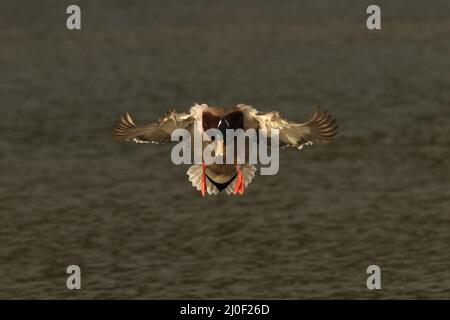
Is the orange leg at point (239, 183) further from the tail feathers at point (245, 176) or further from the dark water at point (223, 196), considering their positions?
the dark water at point (223, 196)

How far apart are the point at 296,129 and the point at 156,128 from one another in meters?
1.82

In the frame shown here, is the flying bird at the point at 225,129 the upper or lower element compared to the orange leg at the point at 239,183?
upper

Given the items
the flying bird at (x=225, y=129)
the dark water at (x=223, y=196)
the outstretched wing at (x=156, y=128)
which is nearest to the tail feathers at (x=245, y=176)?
the flying bird at (x=225, y=129)

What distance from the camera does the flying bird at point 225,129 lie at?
1850 cm

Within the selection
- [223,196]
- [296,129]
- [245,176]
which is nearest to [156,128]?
[245,176]

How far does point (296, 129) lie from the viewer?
19359 millimetres

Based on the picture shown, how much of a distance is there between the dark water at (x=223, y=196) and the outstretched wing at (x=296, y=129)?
968 cm

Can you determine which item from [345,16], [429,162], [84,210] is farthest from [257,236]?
[345,16]

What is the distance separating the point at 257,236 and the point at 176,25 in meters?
29.4

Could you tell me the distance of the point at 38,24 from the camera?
61.4 m

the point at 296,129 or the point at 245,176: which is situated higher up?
the point at 296,129

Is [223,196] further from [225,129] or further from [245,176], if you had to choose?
[225,129]

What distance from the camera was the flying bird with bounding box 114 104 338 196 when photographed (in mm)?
18500
